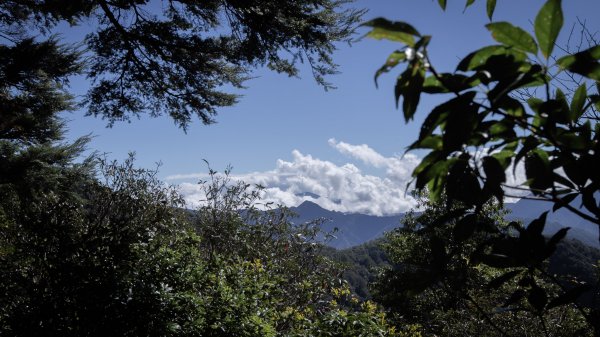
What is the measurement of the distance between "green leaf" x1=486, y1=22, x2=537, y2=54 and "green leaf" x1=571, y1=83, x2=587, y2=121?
0.24 metres

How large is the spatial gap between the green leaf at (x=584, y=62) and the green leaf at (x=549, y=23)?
0.04 meters

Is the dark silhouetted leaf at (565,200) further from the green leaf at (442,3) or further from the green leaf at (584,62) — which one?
the green leaf at (442,3)

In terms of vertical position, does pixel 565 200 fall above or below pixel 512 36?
below


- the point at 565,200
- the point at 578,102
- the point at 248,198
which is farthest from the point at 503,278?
the point at 248,198

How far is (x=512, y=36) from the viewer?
24.6 inches

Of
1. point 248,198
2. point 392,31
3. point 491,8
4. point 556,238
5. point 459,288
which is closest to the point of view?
point 392,31

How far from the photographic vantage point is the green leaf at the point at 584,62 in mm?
616

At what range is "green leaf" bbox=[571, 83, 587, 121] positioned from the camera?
2.47 ft

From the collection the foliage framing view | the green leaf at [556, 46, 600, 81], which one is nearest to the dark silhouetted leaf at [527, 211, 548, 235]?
the green leaf at [556, 46, 600, 81]

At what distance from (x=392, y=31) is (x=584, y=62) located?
337 mm

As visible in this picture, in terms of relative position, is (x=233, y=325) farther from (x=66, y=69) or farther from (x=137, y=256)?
(x=66, y=69)

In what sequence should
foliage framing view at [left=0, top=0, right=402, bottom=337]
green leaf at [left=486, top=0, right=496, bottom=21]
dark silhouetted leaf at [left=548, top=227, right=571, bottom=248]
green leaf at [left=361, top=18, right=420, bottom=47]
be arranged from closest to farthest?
1. green leaf at [left=361, top=18, right=420, bottom=47]
2. green leaf at [left=486, top=0, right=496, bottom=21]
3. dark silhouetted leaf at [left=548, top=227, right=571, bottom=248]
4. foliage framing view at [left=0, top=0, right=402, bottom=337]

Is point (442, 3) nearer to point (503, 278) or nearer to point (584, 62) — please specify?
point (584, 62)

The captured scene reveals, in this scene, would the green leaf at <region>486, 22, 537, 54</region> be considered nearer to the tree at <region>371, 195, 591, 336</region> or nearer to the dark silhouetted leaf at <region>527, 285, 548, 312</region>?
the tree at <region>371, 195, 591, 336</region>
